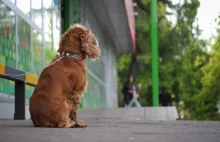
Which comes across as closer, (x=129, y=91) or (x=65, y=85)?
(x=65, y=85)

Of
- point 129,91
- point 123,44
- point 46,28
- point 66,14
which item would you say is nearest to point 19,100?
point 46,28

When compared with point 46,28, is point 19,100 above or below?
below

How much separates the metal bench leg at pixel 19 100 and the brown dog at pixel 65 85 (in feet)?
11.6

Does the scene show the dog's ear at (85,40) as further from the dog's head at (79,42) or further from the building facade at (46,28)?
the building facade at (46,28)

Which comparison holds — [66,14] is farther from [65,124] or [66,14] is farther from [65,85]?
[65,124]

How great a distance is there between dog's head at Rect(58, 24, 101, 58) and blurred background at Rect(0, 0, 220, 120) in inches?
153

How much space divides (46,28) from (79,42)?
955 centimetres

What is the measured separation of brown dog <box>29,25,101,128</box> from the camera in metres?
7.19

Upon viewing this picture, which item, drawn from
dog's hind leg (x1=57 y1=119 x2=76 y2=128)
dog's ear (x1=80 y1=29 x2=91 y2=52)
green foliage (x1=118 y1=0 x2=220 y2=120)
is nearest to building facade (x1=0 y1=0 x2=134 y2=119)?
dog's ear (x1=80 y1=29 x2=91 y2=52)

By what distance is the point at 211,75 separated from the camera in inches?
1703

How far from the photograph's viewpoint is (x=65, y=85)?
288 inches

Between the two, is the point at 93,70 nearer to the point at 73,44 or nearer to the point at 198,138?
the point at 73,44

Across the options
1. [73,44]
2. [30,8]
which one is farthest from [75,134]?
[30,8]

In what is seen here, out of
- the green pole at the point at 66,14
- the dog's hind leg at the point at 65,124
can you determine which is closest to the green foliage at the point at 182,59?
the green pole at the point at 66,14
